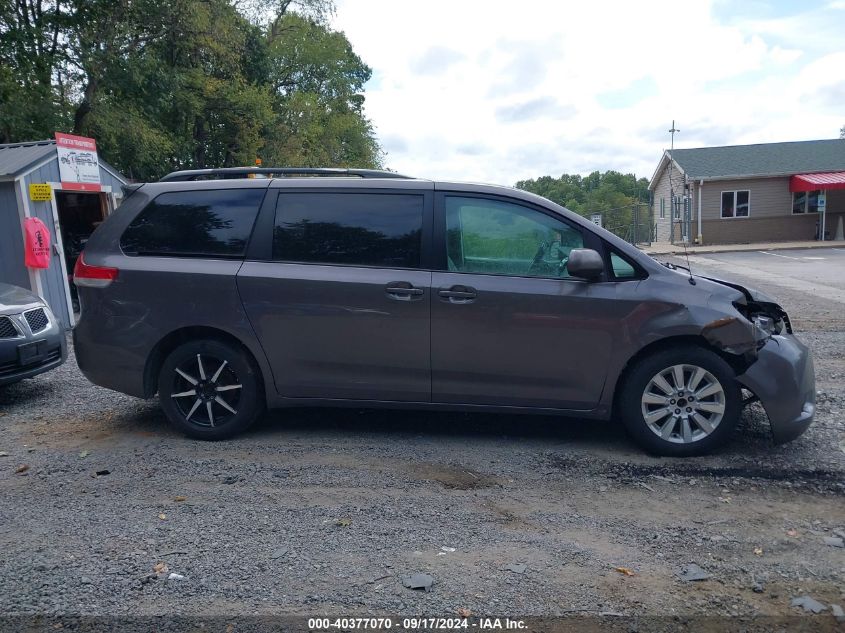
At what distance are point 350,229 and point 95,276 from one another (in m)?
1.97

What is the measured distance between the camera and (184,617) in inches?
120

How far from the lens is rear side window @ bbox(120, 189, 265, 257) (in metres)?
5.31

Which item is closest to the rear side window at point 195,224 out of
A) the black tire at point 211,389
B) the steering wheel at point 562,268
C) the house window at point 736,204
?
the black tire at point 211,389

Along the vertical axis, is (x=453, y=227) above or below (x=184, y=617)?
above

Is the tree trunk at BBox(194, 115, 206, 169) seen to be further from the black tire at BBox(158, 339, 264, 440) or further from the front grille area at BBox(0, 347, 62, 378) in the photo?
the black tire at BBox(158, 339, 264, 440)

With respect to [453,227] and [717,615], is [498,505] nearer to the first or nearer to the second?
[717,615]

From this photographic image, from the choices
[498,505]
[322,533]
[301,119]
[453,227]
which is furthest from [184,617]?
[301,119]

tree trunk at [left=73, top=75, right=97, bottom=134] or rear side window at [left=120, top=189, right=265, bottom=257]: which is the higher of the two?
tree trunk at [left=73, top=75, right=97, bottom=134]

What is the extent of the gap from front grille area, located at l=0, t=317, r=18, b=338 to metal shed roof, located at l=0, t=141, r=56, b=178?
4758 millimetres

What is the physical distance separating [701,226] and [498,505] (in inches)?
1289

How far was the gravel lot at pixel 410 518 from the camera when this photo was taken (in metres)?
3.21

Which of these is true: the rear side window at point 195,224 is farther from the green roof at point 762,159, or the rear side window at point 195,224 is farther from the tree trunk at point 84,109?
the green roof at point 762,159

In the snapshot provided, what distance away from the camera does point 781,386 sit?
15.5ft

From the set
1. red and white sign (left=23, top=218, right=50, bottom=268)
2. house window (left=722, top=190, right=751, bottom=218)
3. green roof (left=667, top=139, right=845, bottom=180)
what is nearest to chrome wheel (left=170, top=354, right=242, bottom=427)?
red and white sign (left=23, top=218, right=50, bottom=268)
